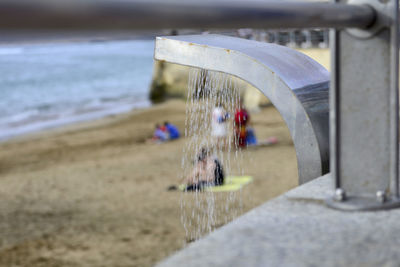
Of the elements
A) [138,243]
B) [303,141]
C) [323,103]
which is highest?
[323,103]

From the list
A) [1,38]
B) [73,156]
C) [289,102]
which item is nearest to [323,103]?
[289,102]

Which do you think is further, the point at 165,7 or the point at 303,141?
Result: the point at 303,141

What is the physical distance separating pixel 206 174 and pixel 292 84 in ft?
31.6

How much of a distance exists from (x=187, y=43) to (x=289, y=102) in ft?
1.84

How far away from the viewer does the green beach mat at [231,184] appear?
11992 millimetres

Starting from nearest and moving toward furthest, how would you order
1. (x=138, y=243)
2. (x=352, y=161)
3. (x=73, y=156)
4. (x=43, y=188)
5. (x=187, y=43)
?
(x=352, y=161) → (x=187, y=43) → (x=138, y=243) → (x=43, y=188) → (x=73, y=156)

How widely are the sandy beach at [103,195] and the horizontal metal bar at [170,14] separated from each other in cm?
763

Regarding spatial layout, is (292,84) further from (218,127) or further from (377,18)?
(218,127)

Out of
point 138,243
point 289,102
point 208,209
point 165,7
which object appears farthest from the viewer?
point 208,209

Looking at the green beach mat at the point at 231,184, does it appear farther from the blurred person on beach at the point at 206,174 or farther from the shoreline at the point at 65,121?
the shoreline at the point at 65,121

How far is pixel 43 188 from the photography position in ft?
45.1

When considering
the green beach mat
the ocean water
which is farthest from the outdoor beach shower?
the green beach mat

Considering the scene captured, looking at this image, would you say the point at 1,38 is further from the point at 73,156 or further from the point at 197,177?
the point at 73,156

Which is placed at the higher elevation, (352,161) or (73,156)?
(352,161)
